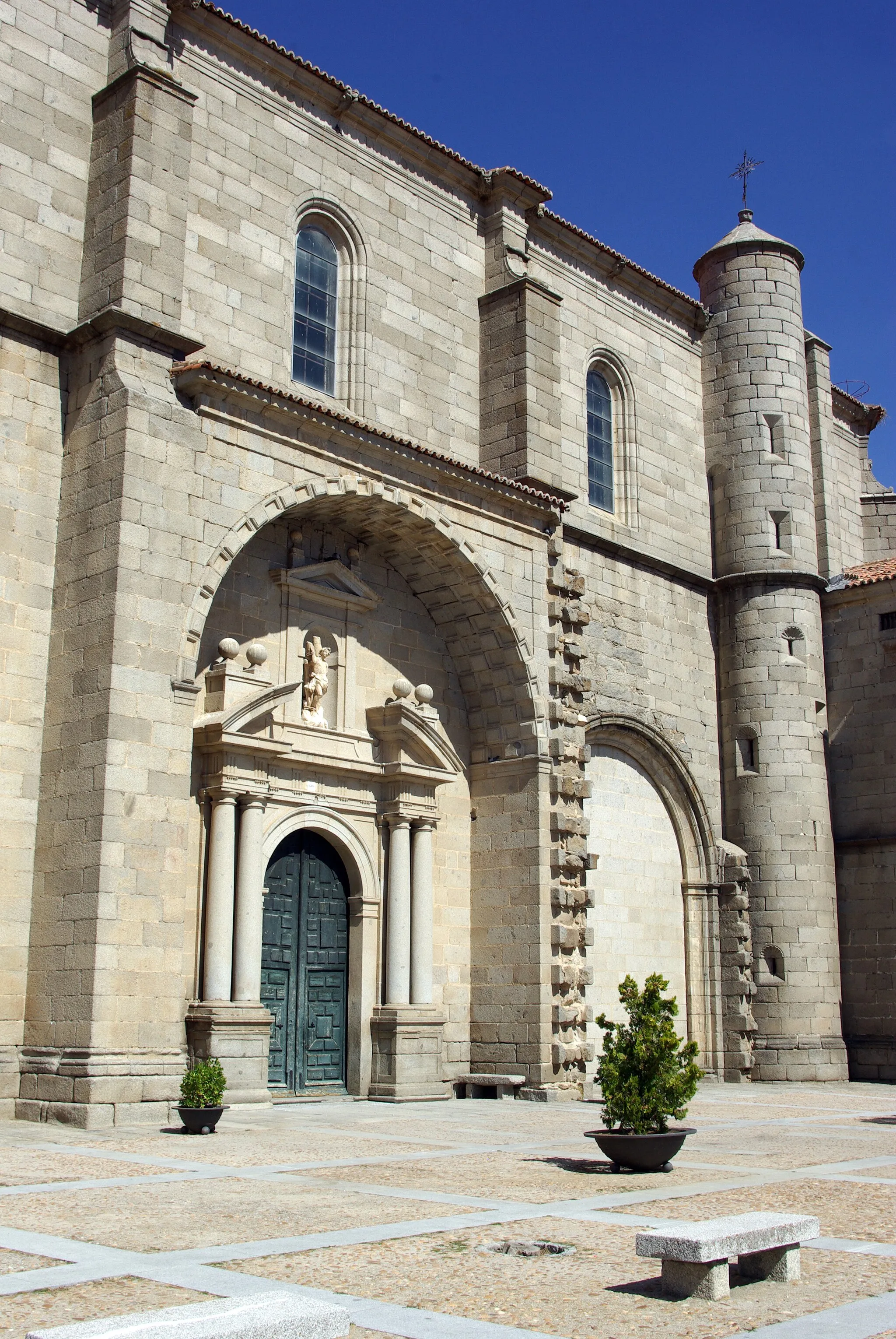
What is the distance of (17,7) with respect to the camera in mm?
14953

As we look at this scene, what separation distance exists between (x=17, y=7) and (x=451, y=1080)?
13.6 meters

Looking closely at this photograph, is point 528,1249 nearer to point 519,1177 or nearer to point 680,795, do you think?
point 519,1177

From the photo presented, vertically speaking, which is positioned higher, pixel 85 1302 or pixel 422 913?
pixel 422 913

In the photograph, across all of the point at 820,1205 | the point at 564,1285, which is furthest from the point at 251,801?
the point at 564,1285

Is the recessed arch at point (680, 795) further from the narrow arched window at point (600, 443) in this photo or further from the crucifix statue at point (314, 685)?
the crucifix statue at point (314, 685)

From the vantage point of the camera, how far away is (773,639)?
78.1ft

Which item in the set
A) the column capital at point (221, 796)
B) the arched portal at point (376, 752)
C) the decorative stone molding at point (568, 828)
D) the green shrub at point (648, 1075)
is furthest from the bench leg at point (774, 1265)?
the decorative stone molding at point (568, 828)

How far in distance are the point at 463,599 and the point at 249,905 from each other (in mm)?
5506

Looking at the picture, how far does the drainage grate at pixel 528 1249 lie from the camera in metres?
6.76

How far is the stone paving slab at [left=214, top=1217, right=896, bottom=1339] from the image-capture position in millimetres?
5562

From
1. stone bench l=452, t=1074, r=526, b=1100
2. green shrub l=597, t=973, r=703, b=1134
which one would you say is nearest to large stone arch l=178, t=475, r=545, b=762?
stone bench l=452, t=1074, r=526, b=1100

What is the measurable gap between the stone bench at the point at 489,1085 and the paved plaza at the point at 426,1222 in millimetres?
4041

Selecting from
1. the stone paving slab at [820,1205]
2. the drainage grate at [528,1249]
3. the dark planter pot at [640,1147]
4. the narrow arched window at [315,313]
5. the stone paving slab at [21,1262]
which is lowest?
the stone paving slab at [820,1205]

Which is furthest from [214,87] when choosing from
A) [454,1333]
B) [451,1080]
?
[454,1333]
